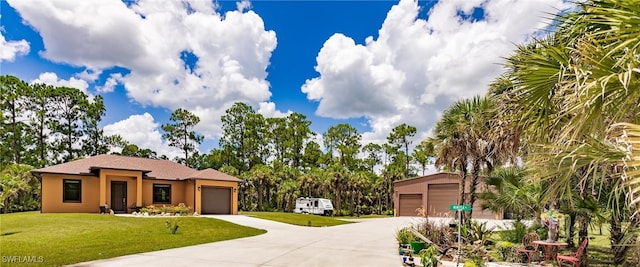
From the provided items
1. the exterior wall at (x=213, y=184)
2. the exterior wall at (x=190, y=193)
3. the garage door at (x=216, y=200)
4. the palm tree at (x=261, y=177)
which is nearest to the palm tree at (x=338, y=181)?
the palm tree at (x=261, y=177)

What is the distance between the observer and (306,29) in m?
21.7

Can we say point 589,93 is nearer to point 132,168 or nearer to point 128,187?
point 132,168

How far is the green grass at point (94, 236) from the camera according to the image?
971 centimetres

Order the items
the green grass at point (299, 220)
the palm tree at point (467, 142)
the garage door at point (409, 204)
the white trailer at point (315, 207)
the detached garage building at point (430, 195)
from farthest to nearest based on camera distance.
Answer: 1. the garage door at point (409, 204)
2. the white trailer at point (315, 207)
3. the detached garage building at point (430, 195)
4. the green grass at point (299, 220)
5. the palm tree at point (467, 142)

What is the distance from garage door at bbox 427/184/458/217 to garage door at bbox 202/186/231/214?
1750 centimetres

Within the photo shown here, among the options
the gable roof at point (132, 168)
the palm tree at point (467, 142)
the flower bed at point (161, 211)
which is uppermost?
the palm tree at point (467, 142)

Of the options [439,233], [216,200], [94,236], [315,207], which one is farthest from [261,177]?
[439,233]

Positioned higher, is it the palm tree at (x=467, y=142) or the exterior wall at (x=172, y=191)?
the palm tree at (x=467, y=142)

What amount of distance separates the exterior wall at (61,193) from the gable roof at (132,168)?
44cm

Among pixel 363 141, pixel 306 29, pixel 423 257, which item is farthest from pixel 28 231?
pixel 363 141

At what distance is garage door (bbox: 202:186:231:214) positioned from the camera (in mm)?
27062

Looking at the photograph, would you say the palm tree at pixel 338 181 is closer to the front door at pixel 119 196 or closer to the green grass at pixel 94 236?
the front door at pixel 119 196

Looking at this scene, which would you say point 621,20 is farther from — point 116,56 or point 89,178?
point 89,178

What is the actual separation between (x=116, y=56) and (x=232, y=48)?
243 inches
